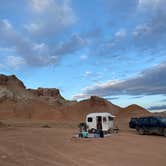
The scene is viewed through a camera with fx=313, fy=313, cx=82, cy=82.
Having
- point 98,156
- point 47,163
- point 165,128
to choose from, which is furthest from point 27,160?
point 165,128

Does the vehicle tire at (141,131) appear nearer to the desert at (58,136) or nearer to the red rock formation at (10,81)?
the desert at (58,136)

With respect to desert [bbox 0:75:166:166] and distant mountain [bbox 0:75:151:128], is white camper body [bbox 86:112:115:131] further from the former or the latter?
distant mountain [bbox 0:75:151:128]

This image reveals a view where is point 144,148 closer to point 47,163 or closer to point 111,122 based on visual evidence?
point 47,163

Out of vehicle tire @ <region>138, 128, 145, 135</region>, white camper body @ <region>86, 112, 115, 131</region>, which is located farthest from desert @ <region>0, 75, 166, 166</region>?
white camper body @ <region>86, 112, 115, 131</region>

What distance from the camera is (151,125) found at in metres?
29.4

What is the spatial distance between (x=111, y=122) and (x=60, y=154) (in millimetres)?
16385

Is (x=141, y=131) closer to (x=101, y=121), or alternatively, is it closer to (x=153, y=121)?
(x=153, y=121)

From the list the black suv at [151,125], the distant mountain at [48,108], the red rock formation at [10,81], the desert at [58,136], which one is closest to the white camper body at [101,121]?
the desert at [58,136]

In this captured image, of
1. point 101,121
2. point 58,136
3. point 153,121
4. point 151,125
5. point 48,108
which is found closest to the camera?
point 58,136

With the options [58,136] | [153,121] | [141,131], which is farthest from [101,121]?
[58,136]

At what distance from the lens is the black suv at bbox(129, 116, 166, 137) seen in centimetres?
2830

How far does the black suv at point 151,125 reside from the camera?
28303mm

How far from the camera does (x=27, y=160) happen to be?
47.1 ft

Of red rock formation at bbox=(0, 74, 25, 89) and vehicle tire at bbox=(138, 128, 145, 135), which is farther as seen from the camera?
red rock formation at bbox=(0, 74, 25, 89)
